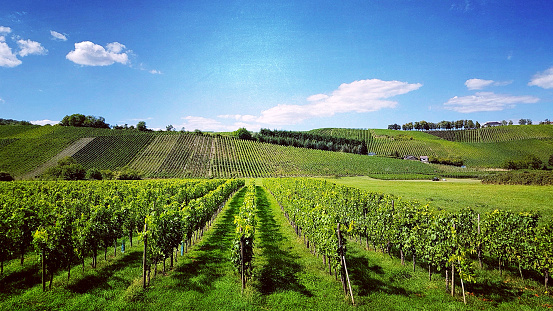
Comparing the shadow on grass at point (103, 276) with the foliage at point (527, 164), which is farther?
the foliage at point (527, 164)

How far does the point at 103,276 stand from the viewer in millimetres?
10469

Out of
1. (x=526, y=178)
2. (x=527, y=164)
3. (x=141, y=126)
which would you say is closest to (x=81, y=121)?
(x=141, y=126)

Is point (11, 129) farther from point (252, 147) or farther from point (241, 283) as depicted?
point (241, 283)

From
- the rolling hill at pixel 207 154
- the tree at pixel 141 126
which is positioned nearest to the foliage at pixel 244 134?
the rolling hill at pixel 207 154

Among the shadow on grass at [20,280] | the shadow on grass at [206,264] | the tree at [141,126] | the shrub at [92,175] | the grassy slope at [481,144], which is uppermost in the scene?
the tree at [141,126]

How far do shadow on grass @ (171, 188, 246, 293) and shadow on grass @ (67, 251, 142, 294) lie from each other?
2.30 m

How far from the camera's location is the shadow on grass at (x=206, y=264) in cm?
998

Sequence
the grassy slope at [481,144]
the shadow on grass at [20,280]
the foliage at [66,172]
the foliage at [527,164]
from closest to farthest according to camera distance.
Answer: the shadow on grass at [20,280] → the foliage at [66,172] → the foliage at [527,164] → the grassy slope at [481,144]

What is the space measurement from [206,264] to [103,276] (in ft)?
14.0

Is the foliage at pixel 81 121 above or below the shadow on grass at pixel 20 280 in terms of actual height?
above

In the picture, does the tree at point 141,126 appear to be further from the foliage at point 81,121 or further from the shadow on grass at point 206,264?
the shadow on grass at point 206,264

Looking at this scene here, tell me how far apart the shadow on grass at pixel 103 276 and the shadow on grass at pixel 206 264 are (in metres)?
2.30

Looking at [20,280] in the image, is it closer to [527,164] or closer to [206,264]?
[206,264]

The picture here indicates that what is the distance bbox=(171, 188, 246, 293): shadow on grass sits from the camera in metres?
9.98
